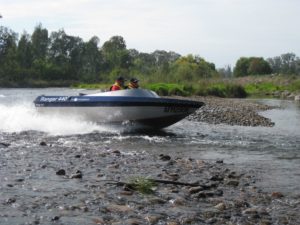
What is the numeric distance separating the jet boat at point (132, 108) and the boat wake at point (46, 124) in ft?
1.16

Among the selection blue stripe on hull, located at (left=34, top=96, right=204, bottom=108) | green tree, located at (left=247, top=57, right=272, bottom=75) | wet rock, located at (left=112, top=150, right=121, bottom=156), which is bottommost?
wet rock, located at (left=112, top=150, right=121, bottom=156)

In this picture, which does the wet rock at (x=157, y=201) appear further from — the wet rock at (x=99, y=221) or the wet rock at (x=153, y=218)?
the wet rock at (x=99, y=221)

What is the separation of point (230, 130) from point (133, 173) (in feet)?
37.7

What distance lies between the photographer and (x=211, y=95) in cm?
5703

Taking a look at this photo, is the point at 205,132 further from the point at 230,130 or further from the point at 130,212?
the point at 130,212

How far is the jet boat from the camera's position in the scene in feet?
66.7

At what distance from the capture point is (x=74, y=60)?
159 metres

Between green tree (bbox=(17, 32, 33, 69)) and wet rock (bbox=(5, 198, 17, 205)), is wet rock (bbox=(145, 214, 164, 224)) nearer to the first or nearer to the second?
wet rock (bbox=(5, 198, 17, 205))

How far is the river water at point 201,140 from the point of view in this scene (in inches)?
524

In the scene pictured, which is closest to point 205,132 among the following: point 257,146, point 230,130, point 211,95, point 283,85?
point 230,130

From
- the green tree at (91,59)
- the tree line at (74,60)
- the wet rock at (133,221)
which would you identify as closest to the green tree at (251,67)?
the tree line at (74,60)

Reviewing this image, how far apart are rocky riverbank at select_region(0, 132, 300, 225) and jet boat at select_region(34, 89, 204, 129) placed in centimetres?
587

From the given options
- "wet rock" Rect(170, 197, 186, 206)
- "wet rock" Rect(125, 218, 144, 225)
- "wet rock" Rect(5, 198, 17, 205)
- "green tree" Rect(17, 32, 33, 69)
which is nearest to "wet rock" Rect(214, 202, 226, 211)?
"wet rock" Rect(170, 197, 186, 206)

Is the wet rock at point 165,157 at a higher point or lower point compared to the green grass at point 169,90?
lower
